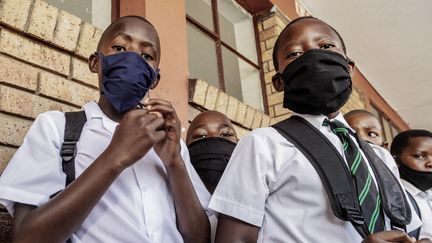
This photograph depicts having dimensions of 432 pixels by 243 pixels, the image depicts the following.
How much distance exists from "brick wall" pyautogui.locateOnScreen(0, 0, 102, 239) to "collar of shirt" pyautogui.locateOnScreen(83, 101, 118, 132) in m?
0.30

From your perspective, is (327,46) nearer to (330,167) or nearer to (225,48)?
(330,167)

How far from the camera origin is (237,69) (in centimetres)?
318

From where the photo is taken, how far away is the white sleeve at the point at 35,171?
100 centimetres

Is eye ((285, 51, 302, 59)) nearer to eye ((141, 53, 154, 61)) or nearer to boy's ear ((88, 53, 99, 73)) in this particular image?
eye ((141, 53, 154, 61))

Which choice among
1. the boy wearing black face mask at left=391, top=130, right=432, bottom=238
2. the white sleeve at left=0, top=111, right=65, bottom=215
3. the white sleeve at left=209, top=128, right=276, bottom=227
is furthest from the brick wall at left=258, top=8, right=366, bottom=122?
the white sleeve at left=0, top=111, right=65, bottom=215

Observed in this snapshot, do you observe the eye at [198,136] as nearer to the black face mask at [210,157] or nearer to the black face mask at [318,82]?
the black face mask at [210,157]

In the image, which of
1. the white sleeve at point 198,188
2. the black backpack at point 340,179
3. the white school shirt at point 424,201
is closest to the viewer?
the black backpack at point 340,179

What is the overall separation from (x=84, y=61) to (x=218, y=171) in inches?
28.7

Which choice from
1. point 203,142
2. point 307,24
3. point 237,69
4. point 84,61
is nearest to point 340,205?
point 307,24

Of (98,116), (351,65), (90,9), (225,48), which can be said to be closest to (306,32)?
(351,65)

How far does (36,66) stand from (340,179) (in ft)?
3.77

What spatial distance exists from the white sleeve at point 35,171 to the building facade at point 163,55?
0.29 meters

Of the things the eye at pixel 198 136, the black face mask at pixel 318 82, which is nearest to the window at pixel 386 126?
the eye at pixel 198 136

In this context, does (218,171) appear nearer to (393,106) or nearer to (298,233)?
(298,233)
